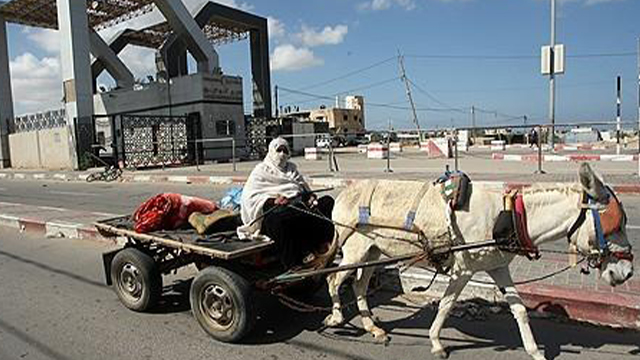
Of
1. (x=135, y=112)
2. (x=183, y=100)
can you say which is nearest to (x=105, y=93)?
(x=135, y=112)

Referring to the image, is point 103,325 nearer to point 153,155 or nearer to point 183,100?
point 153,155

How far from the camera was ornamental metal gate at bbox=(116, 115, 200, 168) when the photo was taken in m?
29.7

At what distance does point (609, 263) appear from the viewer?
9.80 feet

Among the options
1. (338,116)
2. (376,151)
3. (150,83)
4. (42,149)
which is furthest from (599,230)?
(338,116)

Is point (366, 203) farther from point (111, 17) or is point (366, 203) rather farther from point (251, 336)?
point (111, 17)

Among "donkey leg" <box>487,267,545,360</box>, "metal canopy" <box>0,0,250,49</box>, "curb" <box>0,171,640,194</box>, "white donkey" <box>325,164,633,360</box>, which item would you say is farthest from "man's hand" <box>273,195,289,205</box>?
"metal canopy" <box>0,0,250,49</box>

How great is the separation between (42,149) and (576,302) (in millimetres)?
34331

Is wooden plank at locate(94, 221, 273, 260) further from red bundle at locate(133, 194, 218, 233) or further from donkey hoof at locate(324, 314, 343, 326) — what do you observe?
donkey hoof at locate(324, 314, 343, 326)

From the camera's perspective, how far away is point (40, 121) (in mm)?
32844

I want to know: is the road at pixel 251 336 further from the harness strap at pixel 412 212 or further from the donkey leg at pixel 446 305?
the harness strap at pixel 412 212

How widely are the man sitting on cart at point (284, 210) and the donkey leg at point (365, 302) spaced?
45 centimetres

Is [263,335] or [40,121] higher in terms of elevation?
[40,121]

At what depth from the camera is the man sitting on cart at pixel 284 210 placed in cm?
423

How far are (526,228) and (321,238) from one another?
1886 mm
